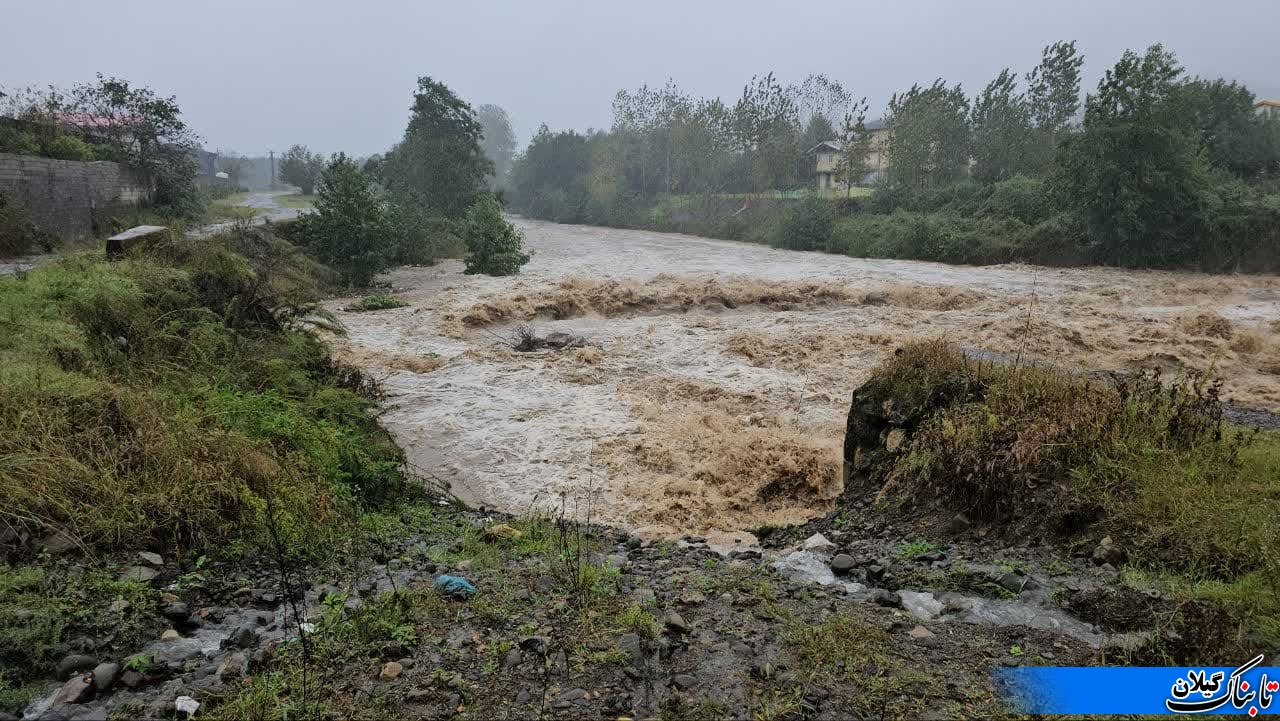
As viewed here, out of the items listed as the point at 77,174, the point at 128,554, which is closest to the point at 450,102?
the point at 77,174

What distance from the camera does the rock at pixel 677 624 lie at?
3330mm

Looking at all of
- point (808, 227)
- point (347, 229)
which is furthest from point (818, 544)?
point (808, 227)

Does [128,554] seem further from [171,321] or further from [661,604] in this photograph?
[171,321]

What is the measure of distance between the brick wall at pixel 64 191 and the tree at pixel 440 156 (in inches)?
530

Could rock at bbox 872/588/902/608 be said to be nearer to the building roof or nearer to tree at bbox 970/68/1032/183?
tree at bbox 970/68/1032/183

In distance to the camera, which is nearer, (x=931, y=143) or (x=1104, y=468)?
(x=1104, y=468)

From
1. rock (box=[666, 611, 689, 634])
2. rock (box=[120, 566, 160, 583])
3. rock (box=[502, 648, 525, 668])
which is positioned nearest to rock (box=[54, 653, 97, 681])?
rock (box=[120, 566, 160, 583])

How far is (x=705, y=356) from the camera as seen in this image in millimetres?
13773

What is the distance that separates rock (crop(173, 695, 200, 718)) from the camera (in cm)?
261

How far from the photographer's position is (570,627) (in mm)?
3350

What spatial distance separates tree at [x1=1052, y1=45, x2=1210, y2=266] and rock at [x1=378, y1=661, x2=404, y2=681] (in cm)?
2834

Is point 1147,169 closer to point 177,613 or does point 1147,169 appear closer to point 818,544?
point 818,544

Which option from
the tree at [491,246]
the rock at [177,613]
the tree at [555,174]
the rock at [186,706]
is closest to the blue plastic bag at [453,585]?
the rock at [177,613]

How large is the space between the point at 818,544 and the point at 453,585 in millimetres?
2429
